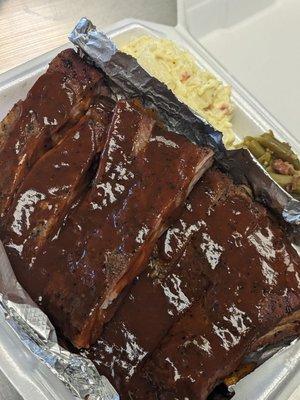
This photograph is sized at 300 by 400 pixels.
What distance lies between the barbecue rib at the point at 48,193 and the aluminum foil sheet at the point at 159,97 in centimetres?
Answer: 41

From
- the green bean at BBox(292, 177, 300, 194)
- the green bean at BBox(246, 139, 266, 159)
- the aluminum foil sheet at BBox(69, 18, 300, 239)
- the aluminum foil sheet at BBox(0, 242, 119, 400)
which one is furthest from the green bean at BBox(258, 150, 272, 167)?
the aluminum foil sheet at BBox(0, 242, 119, 400)

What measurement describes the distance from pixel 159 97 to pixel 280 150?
722 millimetres

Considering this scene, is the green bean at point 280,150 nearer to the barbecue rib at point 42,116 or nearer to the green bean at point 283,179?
the green bean at point 283,179

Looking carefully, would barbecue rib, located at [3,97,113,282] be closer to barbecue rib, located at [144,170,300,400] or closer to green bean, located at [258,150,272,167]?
barbecue rib, located at [144,170,300,400]

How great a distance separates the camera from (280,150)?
9.46 feet

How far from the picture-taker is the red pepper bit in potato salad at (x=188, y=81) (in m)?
3.05

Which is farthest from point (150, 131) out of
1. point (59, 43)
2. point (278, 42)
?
point (278, 42)

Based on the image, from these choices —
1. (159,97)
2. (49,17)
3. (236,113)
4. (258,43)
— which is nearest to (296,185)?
(236,113)

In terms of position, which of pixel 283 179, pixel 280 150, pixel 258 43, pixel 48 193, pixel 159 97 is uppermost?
pixel 258 43

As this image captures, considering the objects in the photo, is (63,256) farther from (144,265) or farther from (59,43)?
(59,43)

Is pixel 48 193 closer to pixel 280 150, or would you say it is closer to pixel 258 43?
pixel 280 150

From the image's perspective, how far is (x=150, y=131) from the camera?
2316 mm

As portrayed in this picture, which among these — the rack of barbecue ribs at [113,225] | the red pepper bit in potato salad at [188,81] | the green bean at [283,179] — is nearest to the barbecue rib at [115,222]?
the rack of barbecue ribs at [113,225]

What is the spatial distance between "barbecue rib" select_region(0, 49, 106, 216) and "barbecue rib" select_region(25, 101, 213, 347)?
0.22m
